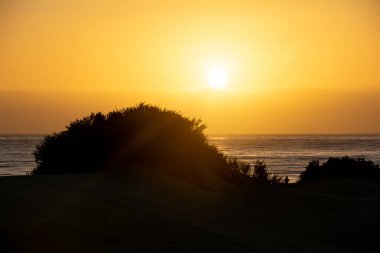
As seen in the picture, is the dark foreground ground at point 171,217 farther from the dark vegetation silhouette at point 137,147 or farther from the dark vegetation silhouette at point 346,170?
the dark vegetation silhouette at point 346,170

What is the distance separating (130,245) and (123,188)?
6.15 meters

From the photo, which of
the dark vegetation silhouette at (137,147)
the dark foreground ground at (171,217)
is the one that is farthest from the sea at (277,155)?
the dark foreground ground at (171,217)

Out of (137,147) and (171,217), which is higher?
(137,147)

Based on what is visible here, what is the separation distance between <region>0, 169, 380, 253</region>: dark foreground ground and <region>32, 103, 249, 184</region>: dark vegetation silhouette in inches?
44.0

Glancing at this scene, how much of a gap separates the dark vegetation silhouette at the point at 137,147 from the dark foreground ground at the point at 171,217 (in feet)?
3.67

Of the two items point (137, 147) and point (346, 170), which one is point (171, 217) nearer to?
point (137, 147)

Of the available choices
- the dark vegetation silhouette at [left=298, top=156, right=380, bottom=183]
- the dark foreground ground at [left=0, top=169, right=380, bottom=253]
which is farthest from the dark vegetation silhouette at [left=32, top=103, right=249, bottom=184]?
the dark vegetation silhouette at [left=298, top=156, right=380, bottom=183]

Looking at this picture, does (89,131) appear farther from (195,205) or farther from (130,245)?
(130,245)

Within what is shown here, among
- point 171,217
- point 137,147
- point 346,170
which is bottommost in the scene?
point 171,217

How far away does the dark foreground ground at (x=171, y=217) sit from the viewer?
9.74 meters

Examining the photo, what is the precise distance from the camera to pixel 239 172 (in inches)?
880

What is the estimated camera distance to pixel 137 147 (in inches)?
788

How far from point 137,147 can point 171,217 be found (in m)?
7.48

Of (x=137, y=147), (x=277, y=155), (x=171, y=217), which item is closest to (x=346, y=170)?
(x=137, y=147)
